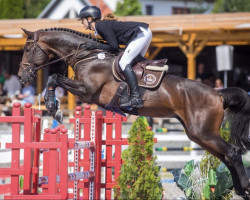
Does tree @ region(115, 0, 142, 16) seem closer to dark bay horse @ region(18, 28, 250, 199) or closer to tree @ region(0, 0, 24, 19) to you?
tree @ region(0, 0, 24, 19)

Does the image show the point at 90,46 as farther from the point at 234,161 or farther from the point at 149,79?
the point at 234,161

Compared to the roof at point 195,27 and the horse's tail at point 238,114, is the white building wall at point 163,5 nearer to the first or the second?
the roof at point 195,27

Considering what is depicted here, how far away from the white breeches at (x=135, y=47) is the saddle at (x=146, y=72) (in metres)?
0.10

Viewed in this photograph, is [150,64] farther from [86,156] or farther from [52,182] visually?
[52,182]

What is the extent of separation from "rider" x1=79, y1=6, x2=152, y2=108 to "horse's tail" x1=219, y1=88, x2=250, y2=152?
109 cm

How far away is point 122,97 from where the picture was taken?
21.9ft

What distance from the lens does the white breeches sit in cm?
664

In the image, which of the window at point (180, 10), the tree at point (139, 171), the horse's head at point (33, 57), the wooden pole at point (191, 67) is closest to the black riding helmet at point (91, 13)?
the horse's head at point (33, 57)

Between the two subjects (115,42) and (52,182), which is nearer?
(52,182)

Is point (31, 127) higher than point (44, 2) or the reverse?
the reverse

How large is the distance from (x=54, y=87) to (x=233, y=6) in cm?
3473

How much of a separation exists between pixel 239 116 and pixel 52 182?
2806 mm

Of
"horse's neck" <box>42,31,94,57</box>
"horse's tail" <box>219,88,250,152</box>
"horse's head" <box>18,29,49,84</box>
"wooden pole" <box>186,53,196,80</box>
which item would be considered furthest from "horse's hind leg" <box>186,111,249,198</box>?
"wooden pole" <box>186,53,196,80</box>

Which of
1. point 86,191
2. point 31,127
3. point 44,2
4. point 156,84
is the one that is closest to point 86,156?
point 86,191
